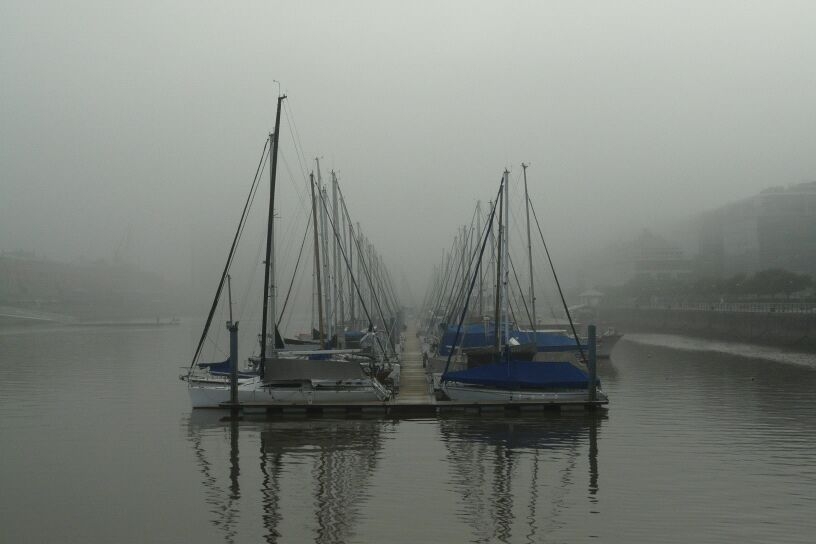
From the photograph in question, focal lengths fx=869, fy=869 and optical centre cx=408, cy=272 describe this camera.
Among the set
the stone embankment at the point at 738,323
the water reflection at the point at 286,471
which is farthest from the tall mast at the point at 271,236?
the stone embankment at the point at 738,323

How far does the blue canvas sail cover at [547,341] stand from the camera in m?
50.5

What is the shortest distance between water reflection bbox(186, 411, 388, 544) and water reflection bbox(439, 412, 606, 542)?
2.79 m

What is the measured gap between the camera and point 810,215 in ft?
597

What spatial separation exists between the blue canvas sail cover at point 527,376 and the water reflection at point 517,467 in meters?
1.41

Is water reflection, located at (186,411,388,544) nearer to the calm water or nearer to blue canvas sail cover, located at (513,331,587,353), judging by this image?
the calm water

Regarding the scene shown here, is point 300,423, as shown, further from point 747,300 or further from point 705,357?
point 747,300

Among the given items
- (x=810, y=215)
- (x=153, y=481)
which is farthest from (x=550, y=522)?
(x=810, y=215)

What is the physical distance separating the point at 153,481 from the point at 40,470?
425cm

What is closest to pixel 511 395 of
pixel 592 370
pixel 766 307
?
pixel 592 370

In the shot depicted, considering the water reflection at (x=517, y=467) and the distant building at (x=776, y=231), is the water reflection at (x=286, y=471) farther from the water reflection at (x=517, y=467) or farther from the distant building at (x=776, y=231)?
the distant building at (x=776, y=231)

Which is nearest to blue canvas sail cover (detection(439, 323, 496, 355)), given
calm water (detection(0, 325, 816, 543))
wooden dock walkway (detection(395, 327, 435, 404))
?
wooden dock walkway (detection(395, 327, 435, 404))

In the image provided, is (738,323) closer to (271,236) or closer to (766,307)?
(766,307)

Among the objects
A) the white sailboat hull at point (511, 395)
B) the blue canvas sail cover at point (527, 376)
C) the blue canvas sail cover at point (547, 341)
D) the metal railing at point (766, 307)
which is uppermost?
the metal railing at point (766, 307)

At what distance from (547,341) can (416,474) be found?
92.5ft
